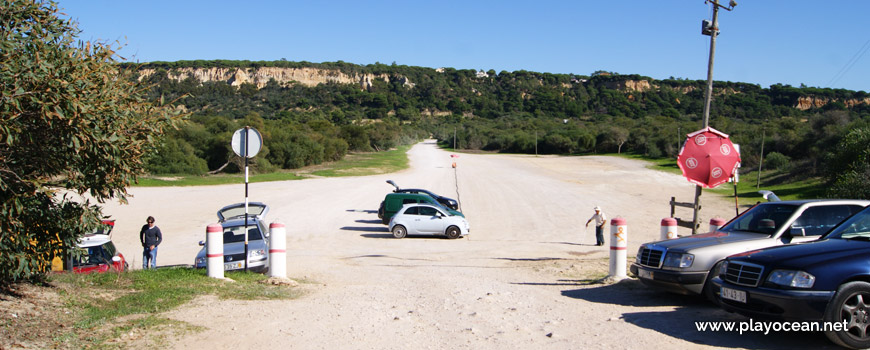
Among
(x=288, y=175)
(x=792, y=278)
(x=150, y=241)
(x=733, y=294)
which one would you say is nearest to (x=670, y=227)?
(x=733, y=294)

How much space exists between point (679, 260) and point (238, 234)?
9.21 metres

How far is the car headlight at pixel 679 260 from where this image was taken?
27.2ft

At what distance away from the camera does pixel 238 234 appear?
13.5m

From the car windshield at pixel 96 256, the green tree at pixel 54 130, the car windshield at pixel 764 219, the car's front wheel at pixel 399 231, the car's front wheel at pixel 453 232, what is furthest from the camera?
the car's front wheel at pixel 399 231

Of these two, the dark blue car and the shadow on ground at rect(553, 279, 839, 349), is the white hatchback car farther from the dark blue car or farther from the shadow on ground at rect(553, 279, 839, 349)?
the dark blue car

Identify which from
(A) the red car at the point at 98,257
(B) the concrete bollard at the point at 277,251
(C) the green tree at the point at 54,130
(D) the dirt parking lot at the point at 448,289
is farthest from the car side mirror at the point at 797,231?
→ (A) the red car at the point at 98,257

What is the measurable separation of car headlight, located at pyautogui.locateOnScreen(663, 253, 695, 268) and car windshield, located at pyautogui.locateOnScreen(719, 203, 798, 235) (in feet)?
3.62

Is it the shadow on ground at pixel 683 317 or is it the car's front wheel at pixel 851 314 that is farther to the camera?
the shadow on ground at pixel 683 317

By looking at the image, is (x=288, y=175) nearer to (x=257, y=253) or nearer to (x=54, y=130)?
(x=257, y=253)

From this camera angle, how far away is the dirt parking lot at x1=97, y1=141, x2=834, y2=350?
6637 mm

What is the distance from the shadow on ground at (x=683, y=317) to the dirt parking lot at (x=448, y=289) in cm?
2

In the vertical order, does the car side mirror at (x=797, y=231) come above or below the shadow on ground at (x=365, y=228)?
above

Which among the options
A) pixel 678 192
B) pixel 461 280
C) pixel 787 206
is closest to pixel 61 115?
pixel 461 280

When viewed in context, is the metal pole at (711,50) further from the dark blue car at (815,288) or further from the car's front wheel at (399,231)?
the car's front wheel at (399,231)
